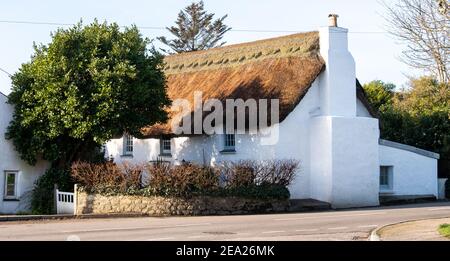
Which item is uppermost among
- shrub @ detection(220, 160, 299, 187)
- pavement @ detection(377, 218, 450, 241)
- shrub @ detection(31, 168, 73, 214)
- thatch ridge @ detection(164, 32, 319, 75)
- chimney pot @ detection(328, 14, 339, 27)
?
chimney pot @ detection(328, 14, 339, 27)

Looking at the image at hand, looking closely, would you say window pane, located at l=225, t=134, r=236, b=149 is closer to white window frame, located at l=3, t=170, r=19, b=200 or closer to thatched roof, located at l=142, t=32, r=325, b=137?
thatched roof, located at l=142, t=32, r=325, b=137

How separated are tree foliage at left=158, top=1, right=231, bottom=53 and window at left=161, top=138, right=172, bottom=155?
38417 mm

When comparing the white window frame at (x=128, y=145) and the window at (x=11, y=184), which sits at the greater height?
the white window frame at (x=128, y=145)

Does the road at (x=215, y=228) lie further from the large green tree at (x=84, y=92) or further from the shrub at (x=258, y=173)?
the large green tree at (x=84, y=92)

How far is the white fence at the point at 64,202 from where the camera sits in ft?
87.7

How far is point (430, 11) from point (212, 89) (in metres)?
17.1

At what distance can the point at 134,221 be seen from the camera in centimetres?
2308

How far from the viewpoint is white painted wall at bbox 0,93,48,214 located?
28844mm

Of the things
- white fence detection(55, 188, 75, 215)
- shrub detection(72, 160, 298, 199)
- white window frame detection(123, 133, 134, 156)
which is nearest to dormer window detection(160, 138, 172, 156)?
white window frame detection(123, 133, 134, 156)

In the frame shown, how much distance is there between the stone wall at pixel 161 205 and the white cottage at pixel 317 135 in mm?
4475

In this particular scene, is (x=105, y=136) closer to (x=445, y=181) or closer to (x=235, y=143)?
(x=235, y=143)

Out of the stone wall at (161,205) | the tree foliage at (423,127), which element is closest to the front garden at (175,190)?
the stone wall at (161,205)

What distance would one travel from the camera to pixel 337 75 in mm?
31594

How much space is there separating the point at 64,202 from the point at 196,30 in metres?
48.0
